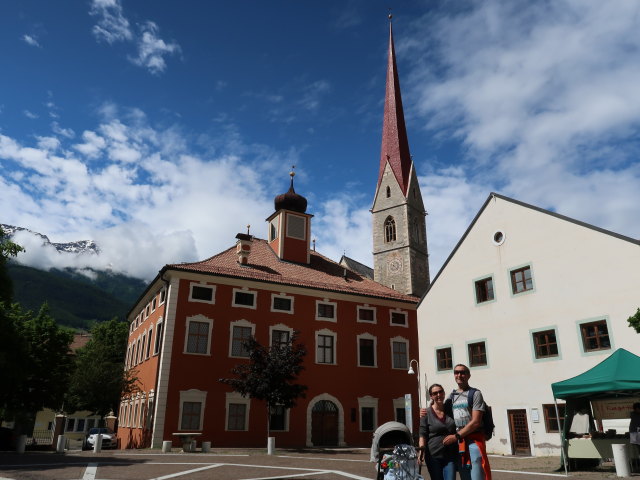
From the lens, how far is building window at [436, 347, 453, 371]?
25578mm

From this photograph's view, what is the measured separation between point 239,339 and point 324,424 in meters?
7.10

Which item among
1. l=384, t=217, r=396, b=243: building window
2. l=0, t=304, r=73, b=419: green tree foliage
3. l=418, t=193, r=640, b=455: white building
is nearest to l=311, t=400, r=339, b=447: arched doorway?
l=418, t=193, r=640, b=455: white building

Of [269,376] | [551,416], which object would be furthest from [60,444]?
[551,416]

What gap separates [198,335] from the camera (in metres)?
27.3

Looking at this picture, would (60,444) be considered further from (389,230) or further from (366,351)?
(389,230)

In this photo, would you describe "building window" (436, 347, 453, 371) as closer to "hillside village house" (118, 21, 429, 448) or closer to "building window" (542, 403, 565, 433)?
"building window" (542, 403, 565, 433)

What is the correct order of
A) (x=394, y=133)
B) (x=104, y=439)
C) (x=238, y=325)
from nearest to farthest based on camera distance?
1. (x=238, y=325)
2. (x=104, y=439)
3. (x=394, y=133)

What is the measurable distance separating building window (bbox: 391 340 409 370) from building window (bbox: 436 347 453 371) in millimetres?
6733

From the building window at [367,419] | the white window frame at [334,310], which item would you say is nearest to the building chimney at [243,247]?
the white window frame at [334,310]

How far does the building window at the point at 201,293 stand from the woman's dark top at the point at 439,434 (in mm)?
22961

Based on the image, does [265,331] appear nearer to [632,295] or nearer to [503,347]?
[503,347]

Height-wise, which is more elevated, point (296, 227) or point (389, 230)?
point (389, 230)

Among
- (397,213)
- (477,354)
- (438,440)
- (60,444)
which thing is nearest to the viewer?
(438,440)

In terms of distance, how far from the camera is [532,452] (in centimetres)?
2045
